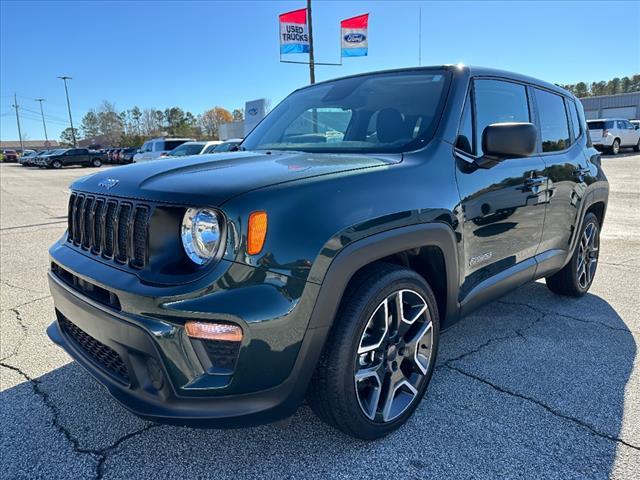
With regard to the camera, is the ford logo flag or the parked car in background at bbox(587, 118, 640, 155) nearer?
the ford logo flag

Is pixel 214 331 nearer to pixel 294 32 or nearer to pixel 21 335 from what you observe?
pixel 21 335

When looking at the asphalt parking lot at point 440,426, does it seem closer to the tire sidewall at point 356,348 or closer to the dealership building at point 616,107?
the tire sidewall at point 356,348

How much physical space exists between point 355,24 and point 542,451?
15894 mm

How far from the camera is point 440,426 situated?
2.42 meters

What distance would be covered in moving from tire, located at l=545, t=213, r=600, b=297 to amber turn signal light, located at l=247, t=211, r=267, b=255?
3.25 m

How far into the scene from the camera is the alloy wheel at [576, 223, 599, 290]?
14.0ft

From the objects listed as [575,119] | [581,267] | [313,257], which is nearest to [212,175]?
[313,257]

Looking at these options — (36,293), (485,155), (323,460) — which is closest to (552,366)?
(485,155)

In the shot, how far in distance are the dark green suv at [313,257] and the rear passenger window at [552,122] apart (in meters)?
0.45

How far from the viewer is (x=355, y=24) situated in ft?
52.0

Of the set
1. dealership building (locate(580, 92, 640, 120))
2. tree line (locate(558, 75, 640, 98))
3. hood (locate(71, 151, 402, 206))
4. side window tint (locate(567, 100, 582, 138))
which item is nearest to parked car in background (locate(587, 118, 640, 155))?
dealership building (locate(580, 92, 640, 120))

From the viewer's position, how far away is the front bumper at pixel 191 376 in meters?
1.79

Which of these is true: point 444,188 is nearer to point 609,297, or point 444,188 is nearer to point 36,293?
point 609,297

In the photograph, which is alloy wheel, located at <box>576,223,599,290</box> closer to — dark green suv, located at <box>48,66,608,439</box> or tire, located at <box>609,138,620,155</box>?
Answer: dark green suv, located at <box>48,66,608,439</box>
